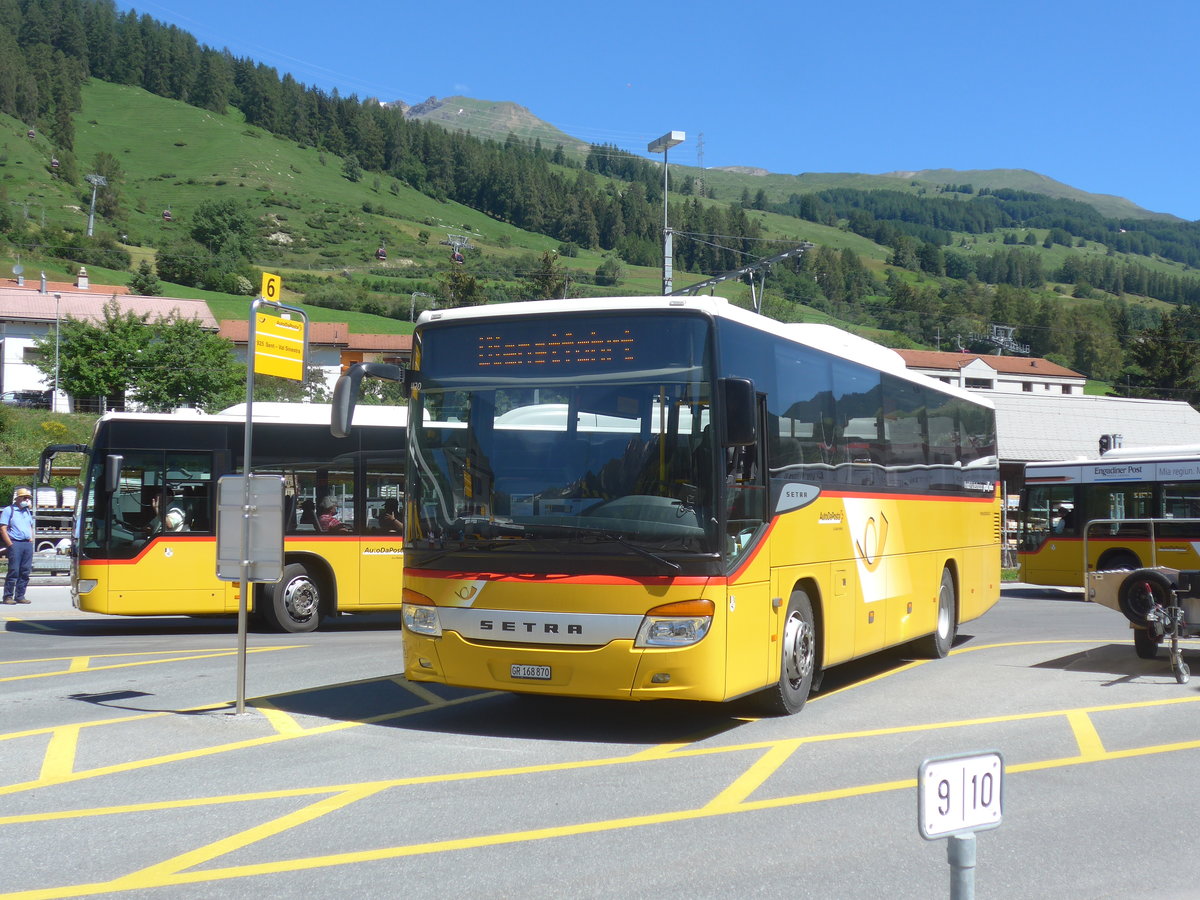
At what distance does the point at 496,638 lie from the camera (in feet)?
28.2

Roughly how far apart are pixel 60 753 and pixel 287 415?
8.99m

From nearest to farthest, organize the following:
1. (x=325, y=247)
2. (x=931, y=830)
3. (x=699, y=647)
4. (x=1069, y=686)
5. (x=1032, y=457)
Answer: (x=931, y=830) → (x=699, y=647) → (x=1069, y=686) → (x=1032, y=457) → (x=325, y=247)

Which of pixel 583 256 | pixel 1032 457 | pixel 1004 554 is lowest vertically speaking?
pixel 1004 554

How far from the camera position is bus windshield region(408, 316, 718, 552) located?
829 cm

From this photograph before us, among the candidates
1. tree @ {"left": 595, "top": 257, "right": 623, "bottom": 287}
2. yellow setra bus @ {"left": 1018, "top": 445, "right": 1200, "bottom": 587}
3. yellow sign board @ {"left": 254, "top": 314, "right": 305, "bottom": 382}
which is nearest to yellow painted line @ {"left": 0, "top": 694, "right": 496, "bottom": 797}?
yellow sign board @ {"left": 254, "top": 314, "right": 305, "bottom": 382}

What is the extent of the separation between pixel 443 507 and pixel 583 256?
15401 centimetres

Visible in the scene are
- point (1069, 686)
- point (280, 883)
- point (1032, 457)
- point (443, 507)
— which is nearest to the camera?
point (280, 883)

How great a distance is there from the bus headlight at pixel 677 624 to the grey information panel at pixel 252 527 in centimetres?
307

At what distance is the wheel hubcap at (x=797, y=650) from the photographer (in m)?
9.56

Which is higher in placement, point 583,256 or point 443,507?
point 583,256

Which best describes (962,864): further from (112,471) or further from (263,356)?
(112,471)

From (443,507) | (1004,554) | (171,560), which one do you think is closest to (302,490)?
(171,560)

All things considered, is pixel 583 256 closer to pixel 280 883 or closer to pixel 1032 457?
pixel 1032 457

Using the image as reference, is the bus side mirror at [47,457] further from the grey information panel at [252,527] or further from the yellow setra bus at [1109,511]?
the yellow setra bus at [1109,511]
